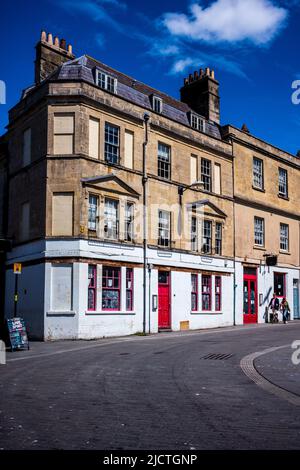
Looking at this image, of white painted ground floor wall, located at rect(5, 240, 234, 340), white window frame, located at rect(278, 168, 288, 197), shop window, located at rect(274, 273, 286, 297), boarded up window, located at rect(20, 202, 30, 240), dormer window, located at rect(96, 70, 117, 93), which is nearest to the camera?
white painted ground floor wall, located at rect(5, 240, 234, 340)

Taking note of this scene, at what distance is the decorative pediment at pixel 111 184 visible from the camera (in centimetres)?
2266

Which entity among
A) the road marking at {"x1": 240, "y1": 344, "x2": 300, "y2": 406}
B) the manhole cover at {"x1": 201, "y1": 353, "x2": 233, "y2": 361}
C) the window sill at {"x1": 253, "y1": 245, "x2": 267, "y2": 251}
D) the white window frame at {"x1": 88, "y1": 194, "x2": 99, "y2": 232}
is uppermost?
the white window frame at {"x1": 88, "y1": 194, "x2": 99, "y2": 232}

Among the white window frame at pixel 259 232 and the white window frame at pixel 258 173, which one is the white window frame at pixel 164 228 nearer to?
the white window frame at pixel 259 232

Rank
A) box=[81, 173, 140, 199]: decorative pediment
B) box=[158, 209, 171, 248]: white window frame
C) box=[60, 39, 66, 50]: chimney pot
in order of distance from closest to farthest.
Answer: box=[81, 173, 140, 199]: decorative pediment → box=[158, 209, 171, 248]: white window frame → box=[60, 39, 66, 50]: chimney pot

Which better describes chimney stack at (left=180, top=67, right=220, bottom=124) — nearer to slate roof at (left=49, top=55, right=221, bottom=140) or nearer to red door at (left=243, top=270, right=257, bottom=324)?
slate roof at (left=49, top=55, right=221, bottom=140)

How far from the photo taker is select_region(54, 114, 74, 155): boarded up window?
2278 cm

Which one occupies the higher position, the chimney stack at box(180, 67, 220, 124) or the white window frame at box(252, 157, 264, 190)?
the chimney stack at box(180, 67, 220, 124)

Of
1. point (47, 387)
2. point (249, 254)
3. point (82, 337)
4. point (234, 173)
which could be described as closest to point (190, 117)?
point (234, 173)

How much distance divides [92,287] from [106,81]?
1067 cm

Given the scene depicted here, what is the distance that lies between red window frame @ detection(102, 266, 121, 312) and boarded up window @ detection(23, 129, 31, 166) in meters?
6.99

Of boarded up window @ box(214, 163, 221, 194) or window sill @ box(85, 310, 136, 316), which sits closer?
window sill @ box(85, 310, 136, 316)

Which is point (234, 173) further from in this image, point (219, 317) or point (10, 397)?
point (10, 397)

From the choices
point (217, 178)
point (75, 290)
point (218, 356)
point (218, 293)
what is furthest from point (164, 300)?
point (218, 356)

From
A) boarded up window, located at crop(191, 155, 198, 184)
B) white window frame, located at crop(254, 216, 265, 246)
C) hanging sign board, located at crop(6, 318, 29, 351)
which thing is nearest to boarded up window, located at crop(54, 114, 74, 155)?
boarded up window, located at crop(191, 155, 198, 184)
